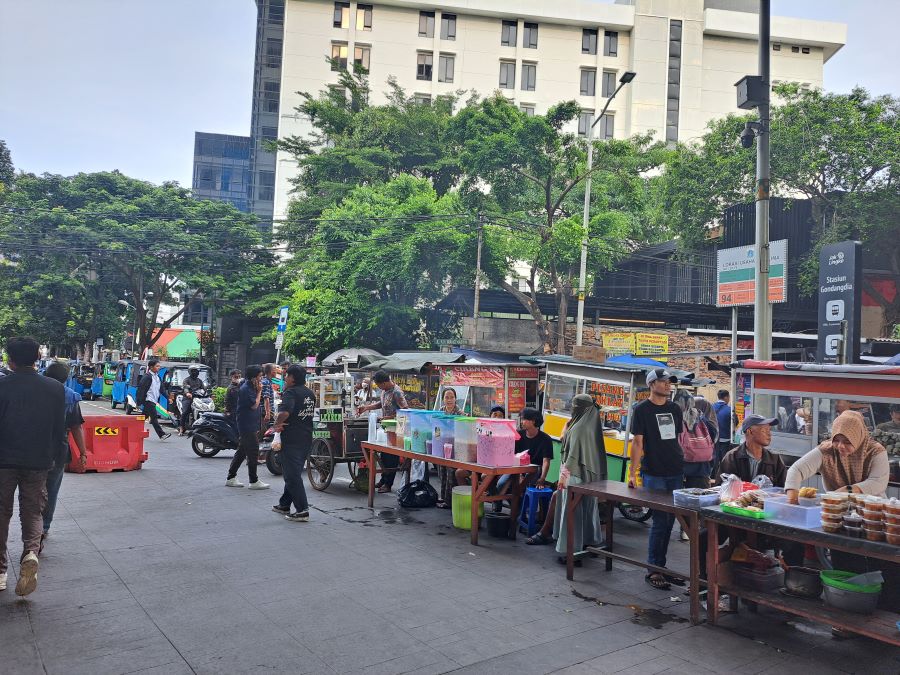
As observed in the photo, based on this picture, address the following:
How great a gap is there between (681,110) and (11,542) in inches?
Answer: 2299

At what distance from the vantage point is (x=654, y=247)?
3416 centimetres

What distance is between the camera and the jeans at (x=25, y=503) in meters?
5.53

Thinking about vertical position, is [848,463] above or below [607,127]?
below

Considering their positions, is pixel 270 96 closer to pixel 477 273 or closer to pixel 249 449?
pixel 477 273

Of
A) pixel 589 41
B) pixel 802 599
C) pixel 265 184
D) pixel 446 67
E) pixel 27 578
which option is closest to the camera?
pixel 802 599

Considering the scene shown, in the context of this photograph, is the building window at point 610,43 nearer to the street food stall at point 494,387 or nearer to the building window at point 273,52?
the building window at point 273,52

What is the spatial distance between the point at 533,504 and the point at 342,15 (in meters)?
55.7

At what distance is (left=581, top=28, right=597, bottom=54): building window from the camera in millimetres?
56781

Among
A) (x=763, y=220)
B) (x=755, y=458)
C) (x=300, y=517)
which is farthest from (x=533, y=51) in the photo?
(x=755, y=458)

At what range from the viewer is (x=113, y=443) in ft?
40.0

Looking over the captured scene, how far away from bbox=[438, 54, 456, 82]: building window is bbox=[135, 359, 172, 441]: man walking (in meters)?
44.2

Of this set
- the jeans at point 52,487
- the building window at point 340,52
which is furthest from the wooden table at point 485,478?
the building window at point 340,52

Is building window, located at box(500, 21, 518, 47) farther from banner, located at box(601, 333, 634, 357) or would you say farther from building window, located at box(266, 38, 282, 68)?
banner, located at box(601, 333, 634, 357)

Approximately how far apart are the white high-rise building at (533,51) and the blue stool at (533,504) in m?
49.1
